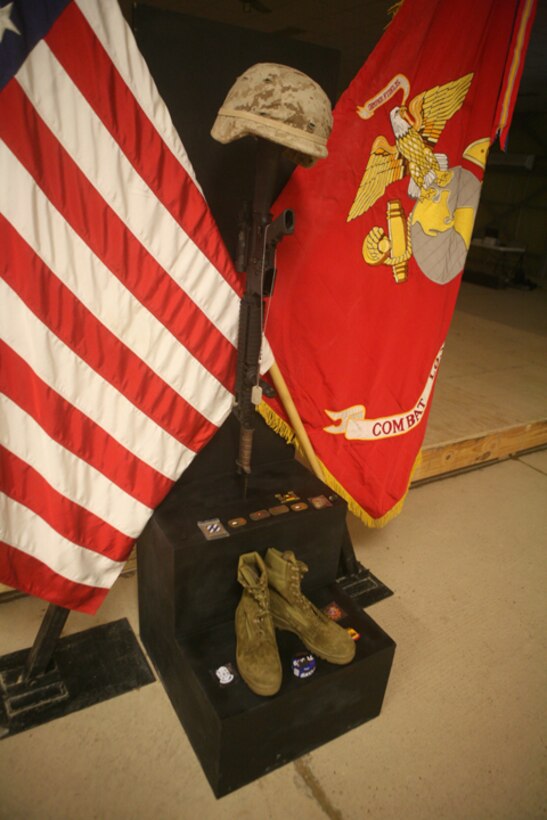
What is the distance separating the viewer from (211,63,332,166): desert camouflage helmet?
3.47 feet

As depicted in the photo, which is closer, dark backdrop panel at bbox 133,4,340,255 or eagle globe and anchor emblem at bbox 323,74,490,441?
dark backdrop panel at bbox 133,4,340,255

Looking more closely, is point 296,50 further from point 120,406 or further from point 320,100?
point 120,406

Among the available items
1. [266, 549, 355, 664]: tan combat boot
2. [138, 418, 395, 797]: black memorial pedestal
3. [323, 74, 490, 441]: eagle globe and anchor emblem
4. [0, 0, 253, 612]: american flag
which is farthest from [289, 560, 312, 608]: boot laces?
[323, 74, 490, 441]: eagle globe and anchor emblem

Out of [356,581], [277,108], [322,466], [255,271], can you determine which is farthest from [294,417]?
[277,108]

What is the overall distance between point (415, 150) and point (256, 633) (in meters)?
1.31

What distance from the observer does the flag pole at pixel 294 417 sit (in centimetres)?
154

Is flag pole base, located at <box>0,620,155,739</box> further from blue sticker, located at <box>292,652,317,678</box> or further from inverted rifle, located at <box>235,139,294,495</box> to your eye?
inverted rifle, located at <box>235,139,294,495</box>

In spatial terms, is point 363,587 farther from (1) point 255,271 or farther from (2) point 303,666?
(1) point 255,271

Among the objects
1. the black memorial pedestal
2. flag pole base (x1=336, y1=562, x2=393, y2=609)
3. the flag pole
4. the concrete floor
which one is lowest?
the concrete floor

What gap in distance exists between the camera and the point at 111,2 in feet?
3.52

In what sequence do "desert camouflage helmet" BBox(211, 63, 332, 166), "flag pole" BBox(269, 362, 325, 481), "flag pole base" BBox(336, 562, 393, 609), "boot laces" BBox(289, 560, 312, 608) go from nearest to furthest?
"desert camouflage helmet" BBox(211, 63, 332, 166), "boot laces" BBox(289, 560, 312, 608), "flag pole" BBox(269, 362, 325, 481), "flag pole base" BBox(336, 562, 393, 609)

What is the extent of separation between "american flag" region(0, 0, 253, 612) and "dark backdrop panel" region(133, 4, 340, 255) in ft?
0.18

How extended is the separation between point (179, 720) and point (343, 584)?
0.73 meters

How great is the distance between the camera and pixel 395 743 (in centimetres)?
135
